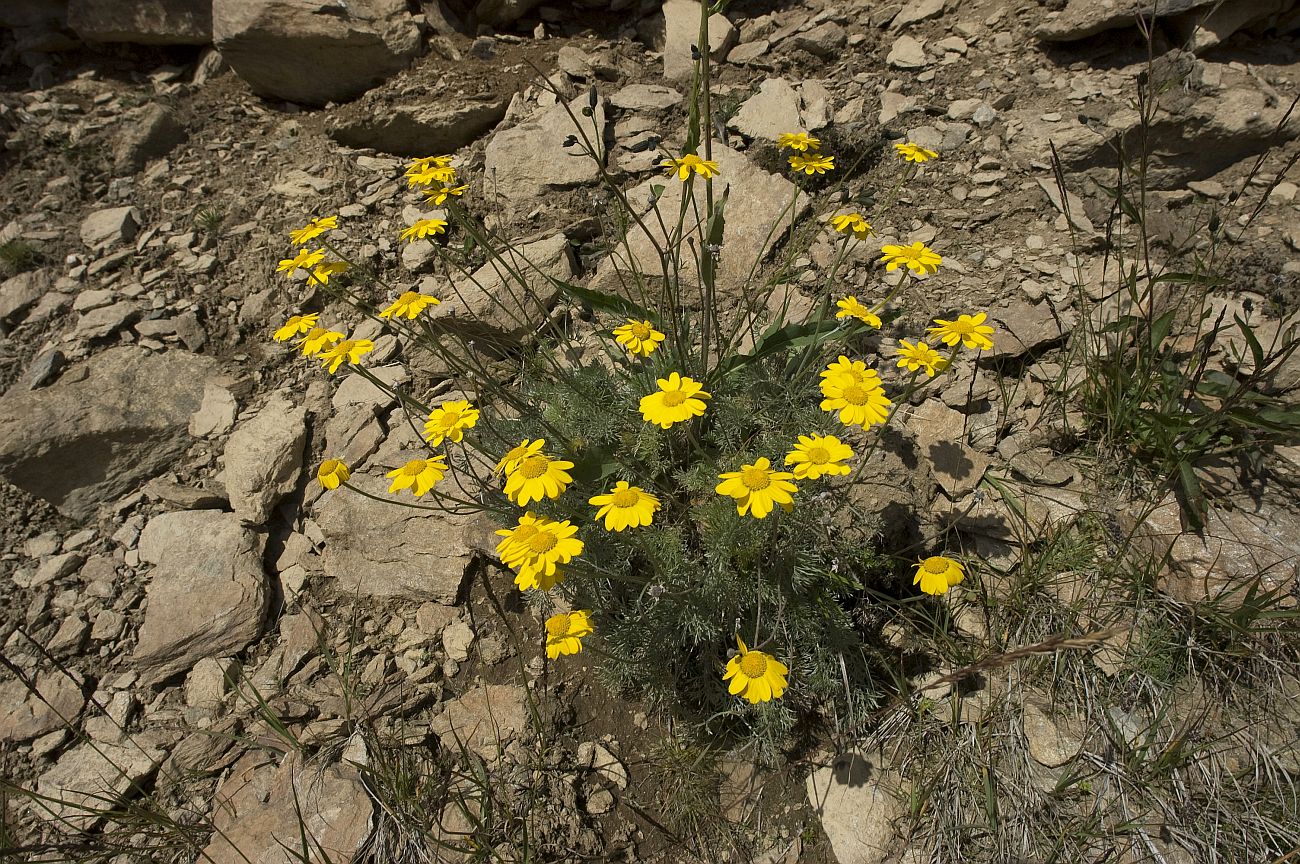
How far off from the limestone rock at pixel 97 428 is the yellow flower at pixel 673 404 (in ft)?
11.0

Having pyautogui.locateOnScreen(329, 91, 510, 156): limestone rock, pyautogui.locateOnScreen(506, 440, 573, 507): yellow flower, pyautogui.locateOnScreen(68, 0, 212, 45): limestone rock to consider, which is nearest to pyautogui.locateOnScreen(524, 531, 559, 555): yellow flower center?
pyautogui.locateOnScreen(506, 440, 573, 507): yellow flower

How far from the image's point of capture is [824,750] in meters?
2.94

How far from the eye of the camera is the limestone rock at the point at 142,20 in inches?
236

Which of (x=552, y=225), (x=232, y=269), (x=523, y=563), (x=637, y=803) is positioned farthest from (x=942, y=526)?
(x=232, y=269)

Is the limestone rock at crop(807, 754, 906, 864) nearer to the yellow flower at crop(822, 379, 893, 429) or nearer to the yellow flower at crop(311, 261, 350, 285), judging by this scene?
the yellow flower at crop(822, 379, 893, 429)

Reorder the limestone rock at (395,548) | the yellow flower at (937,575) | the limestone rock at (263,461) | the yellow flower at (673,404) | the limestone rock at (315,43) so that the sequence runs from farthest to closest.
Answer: the limestone rock at (315,43)
the limestone rock at (263,461)
the limestone rock at (395,548)
the yellow flower at (937,575)
the yellow flower at (673,404)

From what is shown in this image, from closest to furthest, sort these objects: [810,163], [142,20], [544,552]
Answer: [544,552]
[810,163]
[142,20]

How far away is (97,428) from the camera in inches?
162

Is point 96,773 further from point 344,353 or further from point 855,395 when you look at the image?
point 855,395

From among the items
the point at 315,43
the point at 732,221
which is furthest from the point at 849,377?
the point at 315,43

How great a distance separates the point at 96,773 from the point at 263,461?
1605 mm

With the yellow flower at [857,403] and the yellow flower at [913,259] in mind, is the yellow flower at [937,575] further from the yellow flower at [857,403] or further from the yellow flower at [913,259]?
the yellow flower at [913,259]

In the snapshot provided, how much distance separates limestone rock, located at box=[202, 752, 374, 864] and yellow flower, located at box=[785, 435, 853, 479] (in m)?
2.20

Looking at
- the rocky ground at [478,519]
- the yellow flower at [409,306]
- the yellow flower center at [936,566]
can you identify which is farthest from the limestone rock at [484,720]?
the yellow flower center at [936,566]
